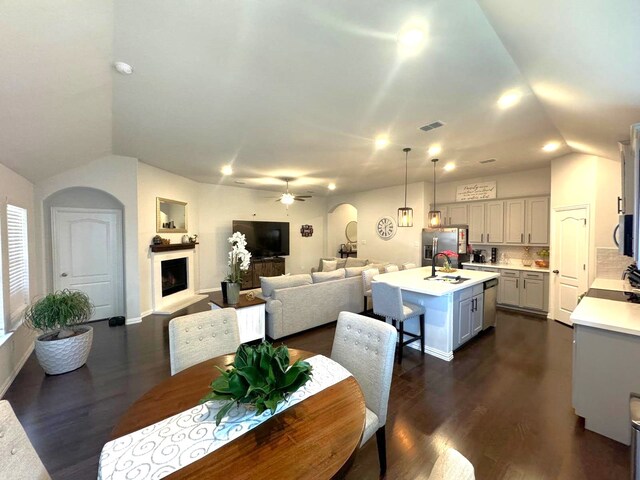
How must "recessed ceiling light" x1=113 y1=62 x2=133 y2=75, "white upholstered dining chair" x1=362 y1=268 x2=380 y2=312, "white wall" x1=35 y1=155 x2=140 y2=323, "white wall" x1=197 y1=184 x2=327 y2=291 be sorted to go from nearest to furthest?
"recessed ceiling light" x1=113 y1=62 x2=133 y2=75, "white wall" x1=35 y1=155 x2=140 y2=323, "white upholstered dining chair" x1=362 y1=268 x2=380 y2=312, "white wall" x1=197 y1=184 x2=327 y2=291

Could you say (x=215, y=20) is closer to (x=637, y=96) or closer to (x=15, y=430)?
(x=15, y=430)

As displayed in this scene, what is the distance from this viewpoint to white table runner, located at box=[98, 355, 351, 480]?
0.90m

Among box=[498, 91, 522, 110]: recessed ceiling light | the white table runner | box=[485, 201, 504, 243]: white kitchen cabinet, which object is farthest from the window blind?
box=[485, 201, 504, 243]: white kitchen cabinet

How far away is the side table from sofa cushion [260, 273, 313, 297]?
233 millimetres

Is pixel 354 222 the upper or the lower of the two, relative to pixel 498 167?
lower

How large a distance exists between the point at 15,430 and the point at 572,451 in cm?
311

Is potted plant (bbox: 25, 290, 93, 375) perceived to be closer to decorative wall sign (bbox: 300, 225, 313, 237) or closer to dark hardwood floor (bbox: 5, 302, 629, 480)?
dark hardwood floor (bbox: 5, 302, 629, 480)

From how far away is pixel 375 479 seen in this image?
168 centimetres

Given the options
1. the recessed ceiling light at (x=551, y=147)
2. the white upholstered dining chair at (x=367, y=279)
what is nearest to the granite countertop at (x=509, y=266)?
the recessed ceiling light at (x=551, y=147)

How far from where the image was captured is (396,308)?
311cm

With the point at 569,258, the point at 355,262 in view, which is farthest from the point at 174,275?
the point at 569,258

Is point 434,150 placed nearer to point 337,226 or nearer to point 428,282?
point 428,282

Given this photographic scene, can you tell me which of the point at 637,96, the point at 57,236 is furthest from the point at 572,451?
the point at 57,236

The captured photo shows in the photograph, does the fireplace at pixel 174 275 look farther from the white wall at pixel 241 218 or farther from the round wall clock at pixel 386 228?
the round wall clock at pixel 386 228
